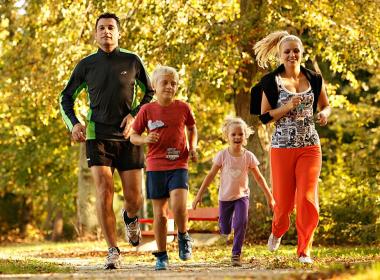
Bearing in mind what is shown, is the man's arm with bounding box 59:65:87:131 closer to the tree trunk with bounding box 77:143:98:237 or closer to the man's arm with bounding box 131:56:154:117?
the man's arm with bounding box 131:56:154:117

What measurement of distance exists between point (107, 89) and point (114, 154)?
28.2 inches

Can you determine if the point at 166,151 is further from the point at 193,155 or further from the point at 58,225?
the point at 58,225

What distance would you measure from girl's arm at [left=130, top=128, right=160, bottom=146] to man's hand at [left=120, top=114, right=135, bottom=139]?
39cm

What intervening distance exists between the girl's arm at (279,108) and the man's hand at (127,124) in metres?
1.43

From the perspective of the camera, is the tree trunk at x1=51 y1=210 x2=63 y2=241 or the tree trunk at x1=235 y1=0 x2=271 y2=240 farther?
the tree trunk at x1=51 y1=210 x2=63 y2=241

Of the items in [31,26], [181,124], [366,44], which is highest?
[31,26]

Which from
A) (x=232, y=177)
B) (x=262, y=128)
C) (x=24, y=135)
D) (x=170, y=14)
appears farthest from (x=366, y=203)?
(x=24, y=135)

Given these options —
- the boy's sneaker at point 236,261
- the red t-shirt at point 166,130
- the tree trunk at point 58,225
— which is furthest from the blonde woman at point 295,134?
the tree trunk at point 58,225

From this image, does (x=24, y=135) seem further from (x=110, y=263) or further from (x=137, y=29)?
(x=110, y=263)

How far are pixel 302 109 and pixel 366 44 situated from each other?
8.25 meters

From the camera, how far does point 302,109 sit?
1052cm

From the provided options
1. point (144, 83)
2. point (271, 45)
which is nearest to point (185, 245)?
point (144, 83)

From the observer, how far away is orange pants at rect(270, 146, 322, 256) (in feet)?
34.2

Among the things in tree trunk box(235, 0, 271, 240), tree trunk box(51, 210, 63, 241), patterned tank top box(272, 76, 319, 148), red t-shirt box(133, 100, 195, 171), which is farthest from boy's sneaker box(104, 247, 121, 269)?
tree trunk box(51, 210, 63, 241)
